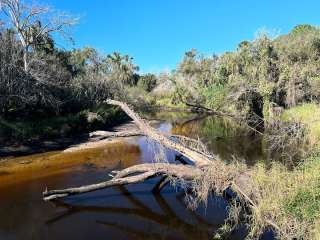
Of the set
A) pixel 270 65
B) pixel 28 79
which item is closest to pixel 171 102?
pixel 270 65

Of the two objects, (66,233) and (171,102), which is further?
(171,102)

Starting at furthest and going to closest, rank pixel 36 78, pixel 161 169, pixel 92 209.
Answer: pixel 36 78 → pixel 92 209 → pixel 161 169

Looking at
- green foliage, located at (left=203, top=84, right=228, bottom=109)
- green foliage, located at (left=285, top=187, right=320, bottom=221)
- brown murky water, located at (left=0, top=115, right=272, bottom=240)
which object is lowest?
brown murky water, located at (left=0, top=115, right=272, bottom=240)

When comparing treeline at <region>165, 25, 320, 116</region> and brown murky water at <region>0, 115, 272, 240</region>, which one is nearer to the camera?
brown murky water at <region>0, 115, 272, 240</region>

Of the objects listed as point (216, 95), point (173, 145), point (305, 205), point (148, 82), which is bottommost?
point (305, 205)

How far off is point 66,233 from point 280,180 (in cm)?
700

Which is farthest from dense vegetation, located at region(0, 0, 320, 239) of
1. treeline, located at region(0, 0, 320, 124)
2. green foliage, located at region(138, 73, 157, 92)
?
green foliage, located at region(138, 73, 157, 92)

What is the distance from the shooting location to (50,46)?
37.8 meters

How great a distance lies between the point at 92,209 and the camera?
13719 mm

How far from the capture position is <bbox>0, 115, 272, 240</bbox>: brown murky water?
462 inches

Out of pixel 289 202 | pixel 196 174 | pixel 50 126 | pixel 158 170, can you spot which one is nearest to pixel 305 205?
pixel 289 202

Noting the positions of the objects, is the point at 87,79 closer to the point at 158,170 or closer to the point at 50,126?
the point at 50,126

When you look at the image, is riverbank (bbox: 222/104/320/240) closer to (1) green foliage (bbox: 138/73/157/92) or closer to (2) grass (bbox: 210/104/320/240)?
(2) grass (bbox: 210/104/320/240)

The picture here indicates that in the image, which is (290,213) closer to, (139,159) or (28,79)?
(139,159)
